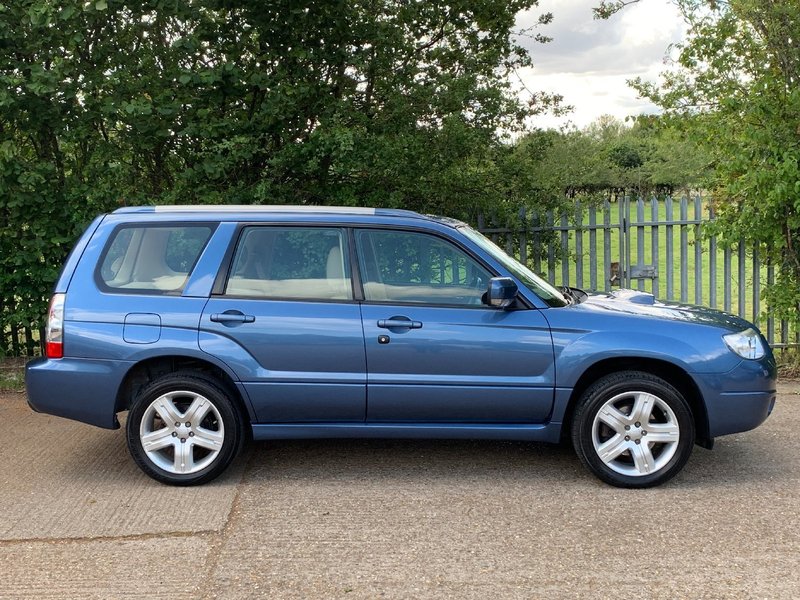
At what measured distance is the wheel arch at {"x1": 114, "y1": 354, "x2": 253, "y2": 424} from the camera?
16.5 feet

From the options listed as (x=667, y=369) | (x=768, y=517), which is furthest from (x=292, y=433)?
(x=768, y=517)

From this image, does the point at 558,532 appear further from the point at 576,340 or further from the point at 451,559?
the point at 576,340

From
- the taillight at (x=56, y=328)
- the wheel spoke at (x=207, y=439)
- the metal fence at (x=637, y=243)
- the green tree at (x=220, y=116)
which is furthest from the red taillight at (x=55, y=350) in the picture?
the metal fence at (x=637, y=243)

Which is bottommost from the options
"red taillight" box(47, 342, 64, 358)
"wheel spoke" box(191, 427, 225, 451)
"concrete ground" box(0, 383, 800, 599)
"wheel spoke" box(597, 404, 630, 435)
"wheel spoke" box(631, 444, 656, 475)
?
"concrete ground" box(0, 383, 800, 599)

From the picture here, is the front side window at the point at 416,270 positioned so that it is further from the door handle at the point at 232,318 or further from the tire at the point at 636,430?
the tire at the point at 636,430

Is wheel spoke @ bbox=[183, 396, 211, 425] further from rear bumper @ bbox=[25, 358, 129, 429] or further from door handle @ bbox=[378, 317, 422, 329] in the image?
door handle @ bbox=[378, 317, 422, 329]

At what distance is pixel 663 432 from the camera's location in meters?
4.88

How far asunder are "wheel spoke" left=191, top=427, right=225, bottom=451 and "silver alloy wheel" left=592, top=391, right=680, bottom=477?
7.59 feet

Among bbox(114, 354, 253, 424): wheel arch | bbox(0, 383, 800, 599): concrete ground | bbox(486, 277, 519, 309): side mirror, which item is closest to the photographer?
bbox(0, 383, 800, 599): concrete ground

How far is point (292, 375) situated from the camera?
495 cm

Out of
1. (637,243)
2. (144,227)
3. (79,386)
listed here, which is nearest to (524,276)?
(144,227)

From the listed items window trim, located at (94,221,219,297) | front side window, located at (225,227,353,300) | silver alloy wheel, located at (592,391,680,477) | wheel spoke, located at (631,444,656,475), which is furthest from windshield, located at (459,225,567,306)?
window trim, located at (94,221,219,297)

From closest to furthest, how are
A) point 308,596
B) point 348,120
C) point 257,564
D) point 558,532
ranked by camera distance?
point 308,596 → point 257,564 → point 558,532 → point 348,120

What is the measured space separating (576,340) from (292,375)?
5.77 ft
